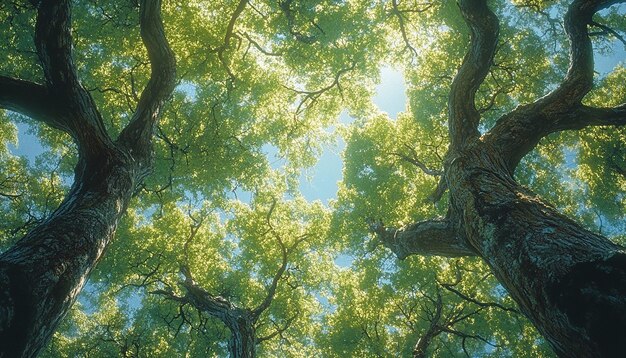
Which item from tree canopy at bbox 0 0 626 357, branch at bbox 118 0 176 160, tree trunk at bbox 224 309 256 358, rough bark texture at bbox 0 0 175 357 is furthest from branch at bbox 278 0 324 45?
tree trunk at bbox 224 309 256 358

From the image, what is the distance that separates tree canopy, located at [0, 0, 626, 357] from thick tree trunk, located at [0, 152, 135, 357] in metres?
0.31

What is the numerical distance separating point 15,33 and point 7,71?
1.46 metres

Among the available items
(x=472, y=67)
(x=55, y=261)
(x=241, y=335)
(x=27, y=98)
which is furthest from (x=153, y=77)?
(x=241, y=335)

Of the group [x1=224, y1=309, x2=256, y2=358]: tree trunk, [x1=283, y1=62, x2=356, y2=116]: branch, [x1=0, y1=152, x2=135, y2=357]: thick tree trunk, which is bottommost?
[x1=0, y1=152, x2=135, y2=357]: thick tree trunk

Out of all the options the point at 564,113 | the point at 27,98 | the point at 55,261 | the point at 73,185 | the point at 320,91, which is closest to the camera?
the point at 55,261

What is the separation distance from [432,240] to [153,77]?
23.3ft

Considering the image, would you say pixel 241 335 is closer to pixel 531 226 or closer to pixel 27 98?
pixel 27 98

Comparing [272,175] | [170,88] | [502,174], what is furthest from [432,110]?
[170,88]

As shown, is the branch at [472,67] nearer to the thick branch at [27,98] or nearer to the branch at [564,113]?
the branch at [564,113]

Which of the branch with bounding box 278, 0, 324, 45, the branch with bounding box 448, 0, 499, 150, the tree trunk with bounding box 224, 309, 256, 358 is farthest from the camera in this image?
the branch with bounding box 278, 0, 324, 45

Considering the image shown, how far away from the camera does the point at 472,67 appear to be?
736cm

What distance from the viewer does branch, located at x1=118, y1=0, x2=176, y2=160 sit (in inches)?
283

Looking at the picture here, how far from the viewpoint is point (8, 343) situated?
323 centimetres

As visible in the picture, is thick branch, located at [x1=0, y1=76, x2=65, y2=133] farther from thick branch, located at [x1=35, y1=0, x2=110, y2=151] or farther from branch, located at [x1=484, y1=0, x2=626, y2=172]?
branch, located at [x1=484, y1=0, x2=626, y2=172]
